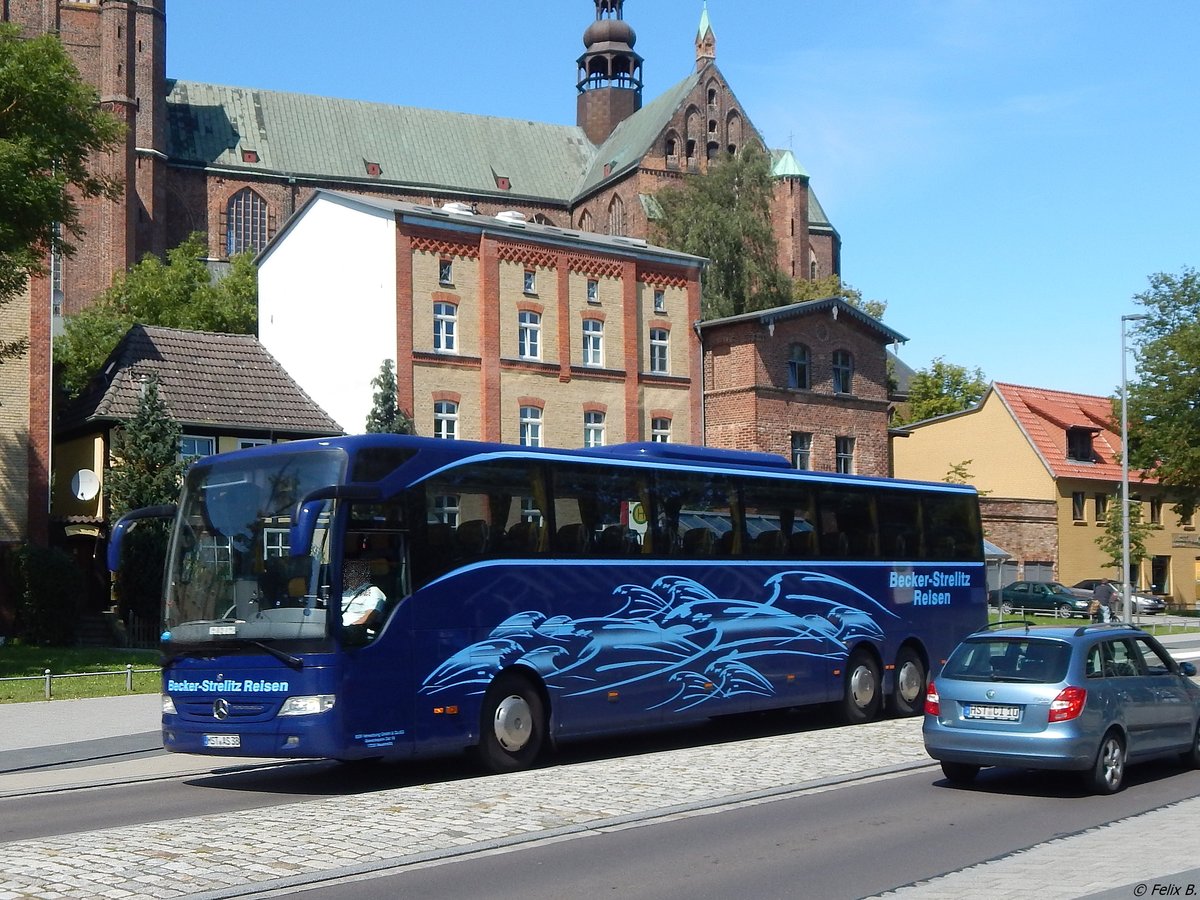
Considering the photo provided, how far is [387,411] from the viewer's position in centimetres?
4106

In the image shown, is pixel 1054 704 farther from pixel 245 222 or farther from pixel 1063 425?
pixel 245 222

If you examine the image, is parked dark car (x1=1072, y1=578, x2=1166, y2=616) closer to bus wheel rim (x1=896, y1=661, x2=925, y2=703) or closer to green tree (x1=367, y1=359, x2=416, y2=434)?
green tree (x1=367, y1=359, x2=416, y2=434)

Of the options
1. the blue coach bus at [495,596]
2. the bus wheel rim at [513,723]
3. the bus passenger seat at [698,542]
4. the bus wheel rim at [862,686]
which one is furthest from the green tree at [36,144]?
the bus wheel rim at [862,686]

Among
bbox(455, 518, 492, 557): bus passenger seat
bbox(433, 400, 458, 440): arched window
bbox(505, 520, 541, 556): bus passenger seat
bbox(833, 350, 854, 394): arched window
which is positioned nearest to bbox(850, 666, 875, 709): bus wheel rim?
bbox(505, 520, 541, 556): bus passenger seat

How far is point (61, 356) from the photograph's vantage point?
56.8 m

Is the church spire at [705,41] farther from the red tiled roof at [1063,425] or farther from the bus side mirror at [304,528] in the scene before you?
the bus side mirror at [304,528]

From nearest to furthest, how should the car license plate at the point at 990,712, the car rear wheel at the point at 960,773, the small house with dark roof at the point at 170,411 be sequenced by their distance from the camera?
→ the car license plate at the point at 990,712, the car rear wheel at the point at 960,773, the small house with dark roof at the point at 170,411

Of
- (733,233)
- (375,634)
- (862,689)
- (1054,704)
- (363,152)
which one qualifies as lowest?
(862,689)

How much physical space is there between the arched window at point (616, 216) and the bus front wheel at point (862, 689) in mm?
66435

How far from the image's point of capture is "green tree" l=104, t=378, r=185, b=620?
3509 centimetres

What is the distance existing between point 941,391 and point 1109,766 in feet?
238

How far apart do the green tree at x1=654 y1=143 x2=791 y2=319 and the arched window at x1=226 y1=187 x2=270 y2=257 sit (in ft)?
88.2

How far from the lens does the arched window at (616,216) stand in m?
84.5

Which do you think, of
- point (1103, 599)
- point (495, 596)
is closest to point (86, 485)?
point (495, 596)
